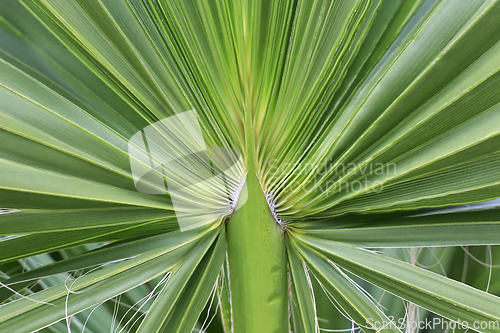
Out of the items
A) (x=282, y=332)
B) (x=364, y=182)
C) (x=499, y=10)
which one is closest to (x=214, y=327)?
(x=282, y=332)

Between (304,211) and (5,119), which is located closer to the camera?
(5,119)

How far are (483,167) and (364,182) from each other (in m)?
0.16

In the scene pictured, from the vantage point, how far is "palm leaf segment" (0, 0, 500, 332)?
453 mm

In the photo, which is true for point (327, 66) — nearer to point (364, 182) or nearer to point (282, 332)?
point (364, 182)

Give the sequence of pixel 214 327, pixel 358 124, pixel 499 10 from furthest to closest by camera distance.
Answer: pixel 214 327 < pixel 358 124 < pixel 499 10

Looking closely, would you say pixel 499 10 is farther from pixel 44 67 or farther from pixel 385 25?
pixel 44 67

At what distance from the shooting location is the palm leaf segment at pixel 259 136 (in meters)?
0.45

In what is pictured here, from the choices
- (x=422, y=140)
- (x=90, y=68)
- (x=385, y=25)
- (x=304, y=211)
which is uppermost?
(x=385, y=25)

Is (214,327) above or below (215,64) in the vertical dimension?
below

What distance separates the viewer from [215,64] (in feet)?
1.82

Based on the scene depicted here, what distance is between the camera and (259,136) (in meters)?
0.59

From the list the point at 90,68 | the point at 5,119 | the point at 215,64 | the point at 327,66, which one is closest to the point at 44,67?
the point at 90,68

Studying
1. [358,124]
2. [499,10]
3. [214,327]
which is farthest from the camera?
[214,327]

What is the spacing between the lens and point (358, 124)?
20.7 inches
